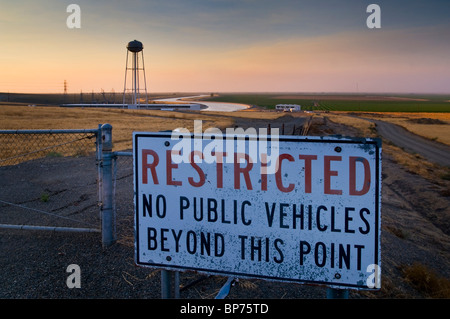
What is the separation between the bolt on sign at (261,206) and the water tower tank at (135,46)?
66686 mm

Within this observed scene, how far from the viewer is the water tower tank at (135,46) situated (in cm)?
6456

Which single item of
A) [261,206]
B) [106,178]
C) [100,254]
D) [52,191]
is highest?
[261,206]

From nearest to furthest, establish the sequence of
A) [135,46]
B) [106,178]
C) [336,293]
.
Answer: [336,293], [106,178], [135,46]

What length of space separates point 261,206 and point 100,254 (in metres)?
3.29

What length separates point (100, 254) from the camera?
4.62 meters

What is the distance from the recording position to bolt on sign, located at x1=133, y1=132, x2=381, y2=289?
1.78 meters

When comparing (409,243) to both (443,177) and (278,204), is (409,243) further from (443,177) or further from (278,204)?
(443,177)

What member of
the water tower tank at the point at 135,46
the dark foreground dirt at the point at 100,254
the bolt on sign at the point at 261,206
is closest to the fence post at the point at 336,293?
the bolt on sign at the point at 261,206

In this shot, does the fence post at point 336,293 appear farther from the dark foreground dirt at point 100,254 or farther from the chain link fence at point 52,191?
the chain link fence at point 52,191

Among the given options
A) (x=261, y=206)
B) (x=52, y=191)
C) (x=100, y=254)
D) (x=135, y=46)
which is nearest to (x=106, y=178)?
(x=100, y=254)

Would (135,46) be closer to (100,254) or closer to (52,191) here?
(52,191)

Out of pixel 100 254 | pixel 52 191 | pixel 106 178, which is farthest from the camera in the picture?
pixel 52 191

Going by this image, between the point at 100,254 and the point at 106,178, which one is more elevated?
the point at 106,178
